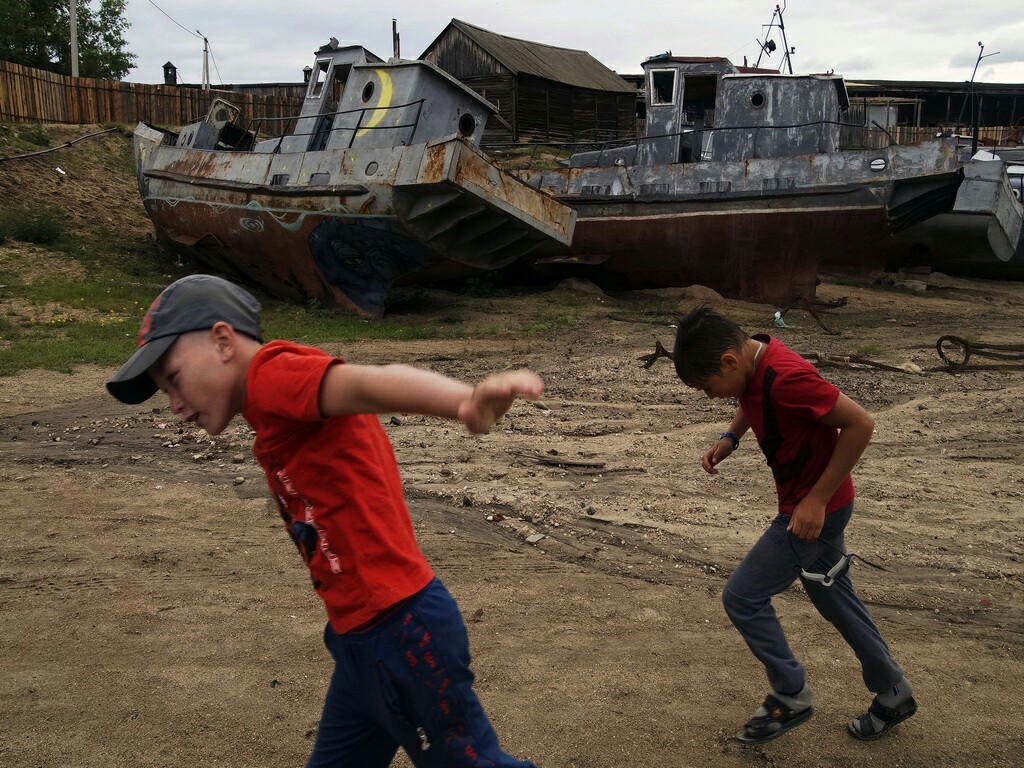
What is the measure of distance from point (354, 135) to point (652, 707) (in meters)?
10.9

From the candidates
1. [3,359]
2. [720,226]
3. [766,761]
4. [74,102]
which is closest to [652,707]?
[766,761]

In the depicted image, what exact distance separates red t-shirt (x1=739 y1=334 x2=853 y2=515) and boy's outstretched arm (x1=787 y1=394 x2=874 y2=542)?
52mm

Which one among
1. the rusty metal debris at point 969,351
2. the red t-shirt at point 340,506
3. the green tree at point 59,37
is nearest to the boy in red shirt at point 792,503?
the red t-shirt at point 340,506

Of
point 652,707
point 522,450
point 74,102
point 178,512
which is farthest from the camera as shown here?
point 74,102

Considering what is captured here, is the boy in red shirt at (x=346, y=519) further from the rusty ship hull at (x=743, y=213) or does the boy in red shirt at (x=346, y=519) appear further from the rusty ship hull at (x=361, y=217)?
the rusty ship hull at (x=743, y=213)

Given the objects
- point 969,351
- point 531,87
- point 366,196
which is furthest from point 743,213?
point 531,87

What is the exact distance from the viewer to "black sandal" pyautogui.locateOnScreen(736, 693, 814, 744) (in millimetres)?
3053

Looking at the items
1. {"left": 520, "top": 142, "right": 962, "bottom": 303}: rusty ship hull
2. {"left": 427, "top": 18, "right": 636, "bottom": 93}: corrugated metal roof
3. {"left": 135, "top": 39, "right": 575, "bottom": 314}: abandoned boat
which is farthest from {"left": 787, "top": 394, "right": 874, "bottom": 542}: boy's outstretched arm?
{"left": 427, "top": 18, "right": 636, "bottom": 93}: corrugated metal roof

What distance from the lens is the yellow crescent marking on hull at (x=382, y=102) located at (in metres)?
12.5

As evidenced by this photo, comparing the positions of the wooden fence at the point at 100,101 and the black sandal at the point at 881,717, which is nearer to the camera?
the black sandal at the point at 881,717

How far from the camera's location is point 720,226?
1425 cm

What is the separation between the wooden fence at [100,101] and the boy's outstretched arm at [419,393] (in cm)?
1800

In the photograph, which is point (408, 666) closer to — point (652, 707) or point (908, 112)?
point (652, 707)

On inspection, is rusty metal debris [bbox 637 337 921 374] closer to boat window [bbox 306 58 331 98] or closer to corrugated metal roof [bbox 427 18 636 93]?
boat window [bbox 306 58 331 98]
